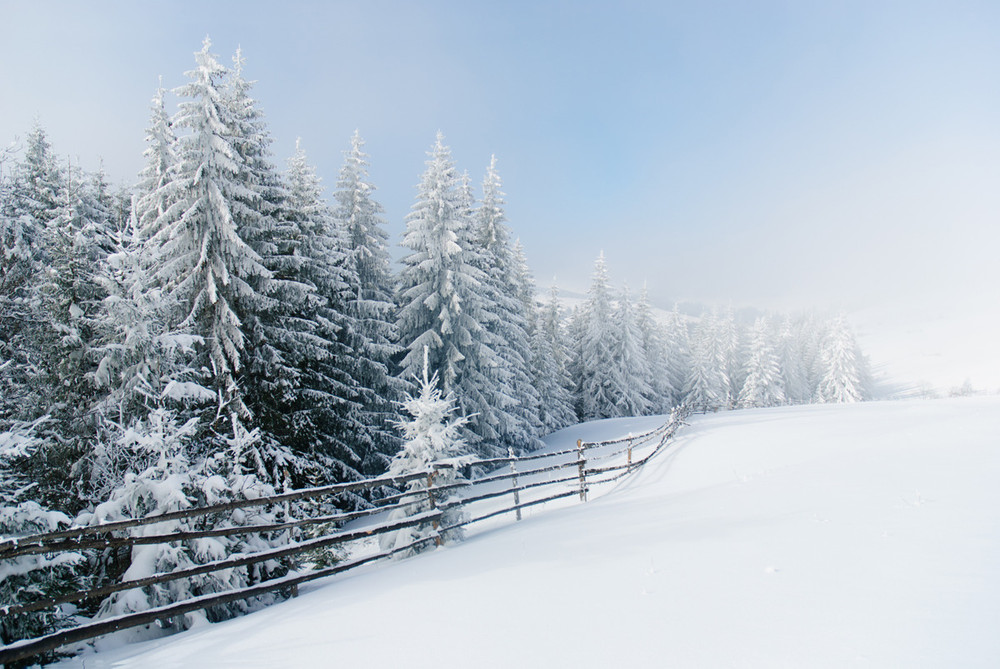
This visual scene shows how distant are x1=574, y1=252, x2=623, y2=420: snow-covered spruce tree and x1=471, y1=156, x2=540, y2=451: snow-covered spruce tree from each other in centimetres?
1203

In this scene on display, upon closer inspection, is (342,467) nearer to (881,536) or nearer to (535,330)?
(881,536)

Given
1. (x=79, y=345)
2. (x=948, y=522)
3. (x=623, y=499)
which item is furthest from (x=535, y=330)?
(x=948, y=522)

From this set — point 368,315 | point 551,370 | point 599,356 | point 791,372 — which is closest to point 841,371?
point 791,372

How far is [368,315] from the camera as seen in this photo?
68.4ft

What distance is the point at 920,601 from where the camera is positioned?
419 cm

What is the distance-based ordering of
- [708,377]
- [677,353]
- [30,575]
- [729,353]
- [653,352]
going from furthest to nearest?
[729,353] → [677,353] → [708,377] → [653,352] → [30,575]

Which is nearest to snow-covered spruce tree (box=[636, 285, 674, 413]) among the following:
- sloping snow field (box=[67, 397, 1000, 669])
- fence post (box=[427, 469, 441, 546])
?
sloping snow field (box=[67, 397, 1000, 669])

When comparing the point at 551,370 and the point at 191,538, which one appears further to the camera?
the point at 551,370

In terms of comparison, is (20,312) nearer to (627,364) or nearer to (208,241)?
(208,241)

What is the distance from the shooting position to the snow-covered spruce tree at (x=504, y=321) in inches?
949

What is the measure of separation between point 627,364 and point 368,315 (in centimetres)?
2818

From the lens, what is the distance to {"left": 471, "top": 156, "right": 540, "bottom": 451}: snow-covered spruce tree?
2409 centimetres

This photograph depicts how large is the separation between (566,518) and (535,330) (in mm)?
25635

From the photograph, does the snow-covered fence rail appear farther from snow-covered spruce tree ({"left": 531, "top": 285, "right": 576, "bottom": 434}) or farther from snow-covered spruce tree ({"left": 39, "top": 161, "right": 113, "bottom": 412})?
snow-covered spruce tree ({"left": 531, "top": 285, "right": 576, "bottom": 434})
